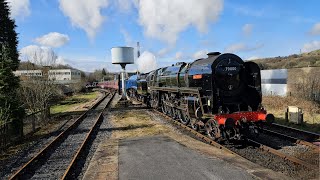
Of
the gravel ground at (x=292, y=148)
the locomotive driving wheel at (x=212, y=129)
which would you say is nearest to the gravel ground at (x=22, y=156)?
the locomotive driving wheel at (x=212, y=129)

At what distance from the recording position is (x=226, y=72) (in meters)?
13.5

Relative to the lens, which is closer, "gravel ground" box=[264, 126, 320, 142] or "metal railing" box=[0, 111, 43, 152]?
"gravel ground" box=[264, 126, 320, 142]

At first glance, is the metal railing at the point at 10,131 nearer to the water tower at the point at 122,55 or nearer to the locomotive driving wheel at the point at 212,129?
the locomotive driving wheel at the point at 212,129

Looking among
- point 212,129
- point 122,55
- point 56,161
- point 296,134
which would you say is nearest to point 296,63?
point 122,55

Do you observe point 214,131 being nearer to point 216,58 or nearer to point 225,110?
point 225,110

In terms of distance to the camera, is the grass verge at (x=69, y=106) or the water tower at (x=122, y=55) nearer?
the grass verge at (x=69, y=106)

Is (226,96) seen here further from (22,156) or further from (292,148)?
(22,156)

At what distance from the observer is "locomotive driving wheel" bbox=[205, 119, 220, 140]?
41.6 feet

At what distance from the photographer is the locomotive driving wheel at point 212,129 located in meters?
12.7

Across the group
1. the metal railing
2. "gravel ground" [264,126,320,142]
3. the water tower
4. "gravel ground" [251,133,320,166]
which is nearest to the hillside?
the water tower

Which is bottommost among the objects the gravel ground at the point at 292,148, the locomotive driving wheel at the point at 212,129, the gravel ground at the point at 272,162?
the gravel ground at the point at 272,162

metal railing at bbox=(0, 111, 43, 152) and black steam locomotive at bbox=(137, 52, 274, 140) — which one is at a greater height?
black steam locomotive at bbox=(137, 52, 274, 140)

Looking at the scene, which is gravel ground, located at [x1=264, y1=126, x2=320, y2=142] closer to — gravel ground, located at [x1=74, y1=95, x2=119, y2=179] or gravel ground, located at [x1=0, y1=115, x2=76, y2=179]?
gravel ground, located at [x1=74, y1=95, x2=119, y2=179]

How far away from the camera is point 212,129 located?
1326cm
